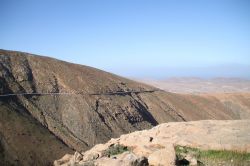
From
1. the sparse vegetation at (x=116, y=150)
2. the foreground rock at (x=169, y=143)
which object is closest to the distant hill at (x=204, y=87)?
the foreground rock at (x=169, y=143)

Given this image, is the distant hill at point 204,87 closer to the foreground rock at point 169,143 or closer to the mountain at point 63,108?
the mountain at point 63,108

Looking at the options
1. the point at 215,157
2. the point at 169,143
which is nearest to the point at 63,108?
the point at 169,143

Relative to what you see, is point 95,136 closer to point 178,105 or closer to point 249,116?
point 178,105

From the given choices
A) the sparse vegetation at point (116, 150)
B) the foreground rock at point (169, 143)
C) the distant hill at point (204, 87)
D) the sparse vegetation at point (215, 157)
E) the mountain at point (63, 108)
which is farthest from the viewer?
the distant hill at point (204, 87)

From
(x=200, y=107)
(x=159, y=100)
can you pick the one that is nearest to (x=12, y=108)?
(x=159, y=100)

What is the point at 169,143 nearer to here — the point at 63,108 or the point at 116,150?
the point at 116,150

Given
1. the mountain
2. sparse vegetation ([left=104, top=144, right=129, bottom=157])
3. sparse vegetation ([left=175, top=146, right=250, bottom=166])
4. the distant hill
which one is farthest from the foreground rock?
the distant hill
